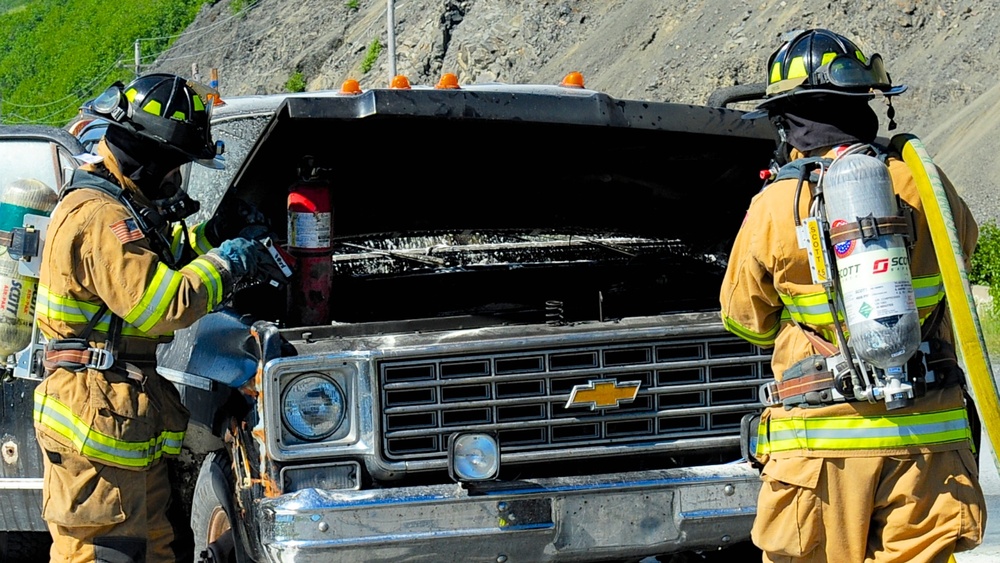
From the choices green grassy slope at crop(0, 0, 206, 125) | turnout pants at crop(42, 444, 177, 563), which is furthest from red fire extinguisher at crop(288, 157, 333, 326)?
green grassy slope at crop(0, 0, 206, 125)

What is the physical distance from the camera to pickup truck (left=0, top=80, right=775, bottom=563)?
3762 millimetres

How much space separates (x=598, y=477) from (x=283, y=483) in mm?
941

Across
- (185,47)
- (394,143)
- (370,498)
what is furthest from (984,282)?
(185,47)

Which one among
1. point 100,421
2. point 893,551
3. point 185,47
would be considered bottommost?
point 893,551

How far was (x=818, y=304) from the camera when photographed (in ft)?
10.8

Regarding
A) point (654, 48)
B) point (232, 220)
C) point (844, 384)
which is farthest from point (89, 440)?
point (654, 48)

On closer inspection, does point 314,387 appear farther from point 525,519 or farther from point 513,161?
point 513,161

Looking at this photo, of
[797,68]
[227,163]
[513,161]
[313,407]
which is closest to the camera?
[797,68]

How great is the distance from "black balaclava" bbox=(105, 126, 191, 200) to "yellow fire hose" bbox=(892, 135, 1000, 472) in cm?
225

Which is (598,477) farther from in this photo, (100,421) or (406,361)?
(100,421)

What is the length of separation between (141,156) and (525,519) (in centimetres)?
166

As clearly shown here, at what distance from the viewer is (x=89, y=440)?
3.90 meters

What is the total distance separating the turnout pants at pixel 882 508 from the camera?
325cm

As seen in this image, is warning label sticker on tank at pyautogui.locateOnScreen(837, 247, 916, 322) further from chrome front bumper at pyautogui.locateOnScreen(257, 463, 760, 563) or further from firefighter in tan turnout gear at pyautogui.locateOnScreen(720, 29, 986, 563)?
chrome front bumper at pyautogui.locateOnScreen(257, 463, 760, 563)
